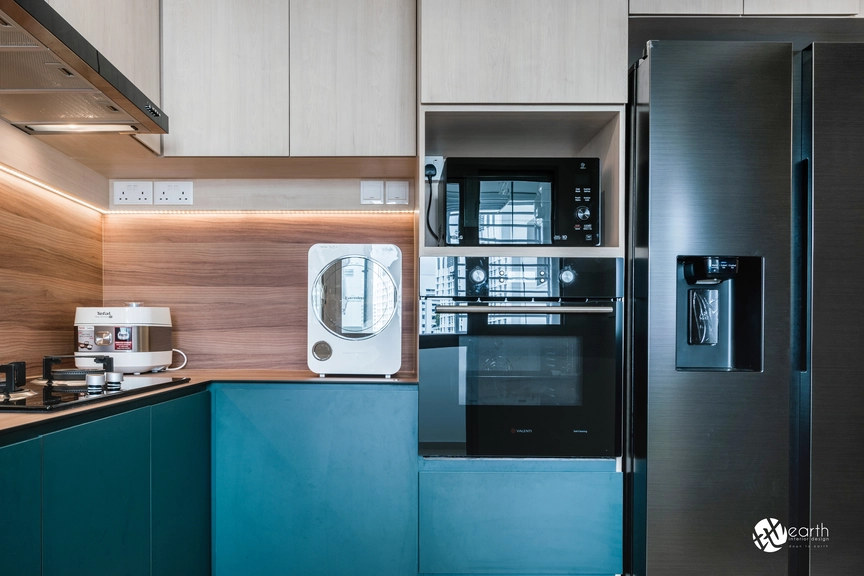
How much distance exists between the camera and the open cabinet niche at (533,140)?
163 centimetres

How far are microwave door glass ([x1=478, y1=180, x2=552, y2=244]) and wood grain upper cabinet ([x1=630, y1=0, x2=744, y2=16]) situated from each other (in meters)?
0.58

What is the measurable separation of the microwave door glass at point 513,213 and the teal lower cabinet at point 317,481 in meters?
0.54

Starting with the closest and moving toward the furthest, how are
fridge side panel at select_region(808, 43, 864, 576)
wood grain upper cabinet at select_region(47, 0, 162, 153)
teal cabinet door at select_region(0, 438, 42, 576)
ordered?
teal cabinet door at select_region(0, 438, 42, 576) → wood grain upper cabinet at select_region(47, 0, 162, 153) → fridge side panel at select_region(808, 43, 864, 576)

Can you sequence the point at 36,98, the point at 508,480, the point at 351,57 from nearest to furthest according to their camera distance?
the point at 36,98 → the point at 508,480 → the point at 351,57

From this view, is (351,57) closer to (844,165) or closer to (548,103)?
(548,103)

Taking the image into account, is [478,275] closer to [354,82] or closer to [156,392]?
[354,82]

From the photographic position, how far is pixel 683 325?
1575 millimetres

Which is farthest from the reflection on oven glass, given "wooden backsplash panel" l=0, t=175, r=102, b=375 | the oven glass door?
"wooden backsplash panel" l=0, t=175, r=102, b=375

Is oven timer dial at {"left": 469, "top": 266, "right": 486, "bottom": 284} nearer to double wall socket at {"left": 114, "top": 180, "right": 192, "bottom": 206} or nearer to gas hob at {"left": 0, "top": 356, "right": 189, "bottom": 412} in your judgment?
gas hob at {"left": 0, "top": 356, "right": 189, "bottom": 412}

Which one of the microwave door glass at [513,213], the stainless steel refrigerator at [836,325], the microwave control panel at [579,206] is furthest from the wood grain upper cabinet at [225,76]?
the stainless steel refrigerator at [836,325]

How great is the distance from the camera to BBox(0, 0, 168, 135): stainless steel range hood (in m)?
1.01

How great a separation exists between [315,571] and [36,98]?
1458 mm

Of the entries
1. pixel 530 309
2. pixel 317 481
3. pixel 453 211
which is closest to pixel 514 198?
pixel 453 211

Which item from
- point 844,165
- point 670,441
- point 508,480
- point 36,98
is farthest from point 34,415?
point 844,165
